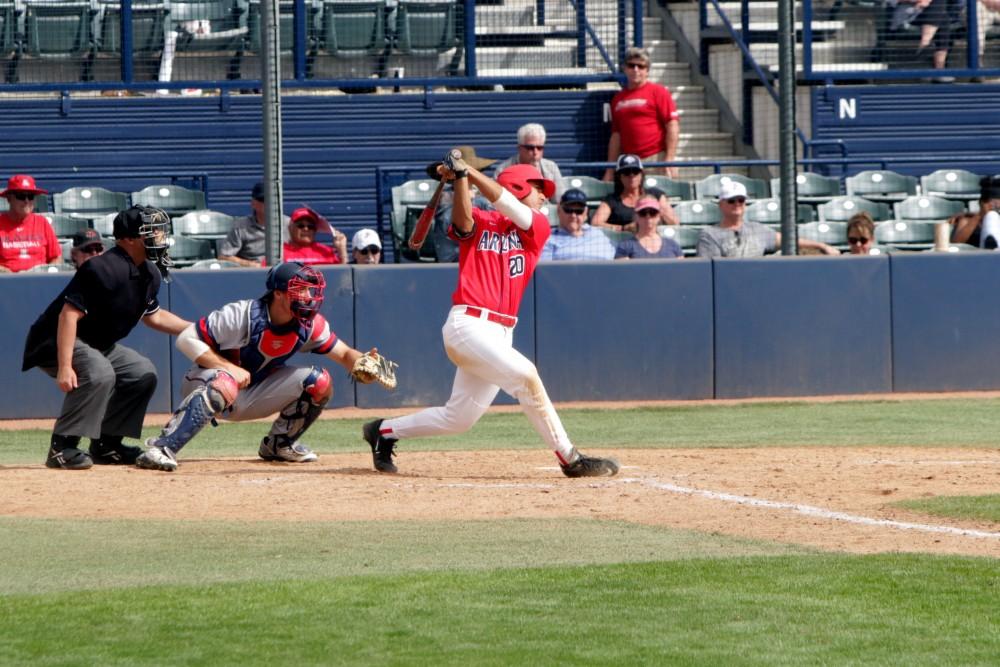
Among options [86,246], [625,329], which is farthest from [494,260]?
[625,329]

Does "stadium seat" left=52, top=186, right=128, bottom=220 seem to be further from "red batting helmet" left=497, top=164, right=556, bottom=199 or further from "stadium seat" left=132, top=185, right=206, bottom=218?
"red batting helmet" left=497, top=164, right=556, bottom=199

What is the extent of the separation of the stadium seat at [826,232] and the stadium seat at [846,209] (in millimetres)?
176

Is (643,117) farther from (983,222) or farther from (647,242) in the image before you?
(983,222)

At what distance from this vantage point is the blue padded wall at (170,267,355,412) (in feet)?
39.1

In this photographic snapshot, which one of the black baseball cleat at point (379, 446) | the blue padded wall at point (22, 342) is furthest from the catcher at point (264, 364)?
the blue padded wall at point (22, 342)

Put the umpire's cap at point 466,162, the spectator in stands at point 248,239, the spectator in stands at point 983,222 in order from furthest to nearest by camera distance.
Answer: the spectator in stands at point 983,222 → the spectator in stands at point 248,239 → the umpire's cap at point 466,162

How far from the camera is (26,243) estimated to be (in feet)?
41.2

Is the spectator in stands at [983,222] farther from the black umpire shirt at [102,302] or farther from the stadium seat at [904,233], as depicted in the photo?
the black umpire shirt at [102,302]

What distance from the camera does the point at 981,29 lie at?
17.3 meters

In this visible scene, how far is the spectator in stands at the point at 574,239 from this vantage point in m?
12.9

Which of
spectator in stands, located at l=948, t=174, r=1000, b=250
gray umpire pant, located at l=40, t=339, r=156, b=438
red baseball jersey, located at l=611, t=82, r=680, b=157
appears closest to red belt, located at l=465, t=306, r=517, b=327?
gray umpire pant, located at l=40, t=339, r=156, b=438

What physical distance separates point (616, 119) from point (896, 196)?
9.51 feet

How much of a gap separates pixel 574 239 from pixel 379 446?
188 inches

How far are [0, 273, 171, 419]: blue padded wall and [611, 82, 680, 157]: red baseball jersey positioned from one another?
612 cm
